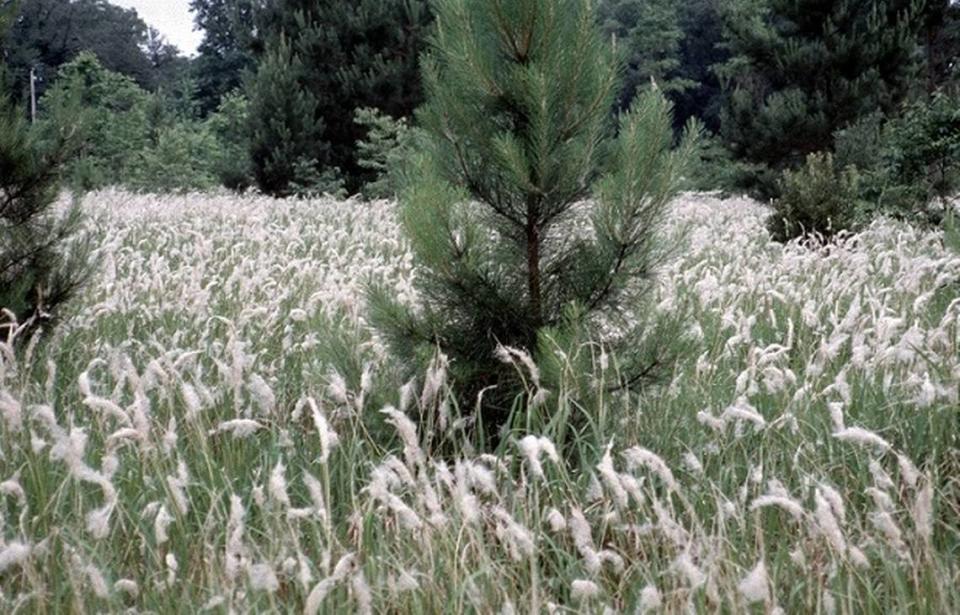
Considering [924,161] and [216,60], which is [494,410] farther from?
[216,60]

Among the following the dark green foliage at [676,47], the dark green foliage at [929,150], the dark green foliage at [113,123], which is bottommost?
the dark green foliage at [929,150]

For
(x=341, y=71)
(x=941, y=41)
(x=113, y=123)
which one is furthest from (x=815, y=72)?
(x=113, y=123)

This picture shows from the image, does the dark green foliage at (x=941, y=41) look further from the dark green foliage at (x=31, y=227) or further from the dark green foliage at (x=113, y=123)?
the dark green foliage at (x=31, y=227)

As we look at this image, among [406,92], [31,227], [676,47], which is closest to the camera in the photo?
[31,227]

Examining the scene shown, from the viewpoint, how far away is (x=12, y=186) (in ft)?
15.5

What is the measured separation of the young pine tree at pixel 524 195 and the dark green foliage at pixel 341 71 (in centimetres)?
1736

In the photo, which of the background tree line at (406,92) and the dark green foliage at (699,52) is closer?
the background tree line at (406,92)

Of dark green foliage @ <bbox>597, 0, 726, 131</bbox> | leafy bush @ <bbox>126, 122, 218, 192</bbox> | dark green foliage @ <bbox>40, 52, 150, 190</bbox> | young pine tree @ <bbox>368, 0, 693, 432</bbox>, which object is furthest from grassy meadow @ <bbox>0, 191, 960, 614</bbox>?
dark green foliage @ <bbox>597, 0, 726, 131</bbox>

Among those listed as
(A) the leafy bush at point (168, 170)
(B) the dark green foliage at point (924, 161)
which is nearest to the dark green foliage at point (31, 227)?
(B) the dark green foliage at point (924, 161)

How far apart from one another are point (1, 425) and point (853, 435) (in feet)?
10.2

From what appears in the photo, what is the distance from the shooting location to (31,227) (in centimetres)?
484

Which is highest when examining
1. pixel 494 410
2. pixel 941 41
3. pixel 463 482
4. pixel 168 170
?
pixel 941 41

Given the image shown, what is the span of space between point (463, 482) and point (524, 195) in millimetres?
1529

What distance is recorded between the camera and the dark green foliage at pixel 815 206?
35.3 feet
